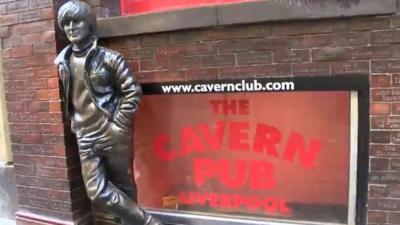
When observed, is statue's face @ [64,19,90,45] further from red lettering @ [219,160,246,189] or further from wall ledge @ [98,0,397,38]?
red lettering @ [219,160,246,189]

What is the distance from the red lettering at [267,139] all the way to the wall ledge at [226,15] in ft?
3.03

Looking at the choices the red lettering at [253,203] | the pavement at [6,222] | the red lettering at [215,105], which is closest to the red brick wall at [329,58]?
the red lettering at [215,105]

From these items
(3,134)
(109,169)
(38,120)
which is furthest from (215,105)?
(3,134)

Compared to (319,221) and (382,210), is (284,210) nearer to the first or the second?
(319,221)

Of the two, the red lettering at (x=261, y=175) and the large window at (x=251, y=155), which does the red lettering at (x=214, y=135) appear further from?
the red lettering at (x=261, y=175)

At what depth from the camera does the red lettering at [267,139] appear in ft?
11.6

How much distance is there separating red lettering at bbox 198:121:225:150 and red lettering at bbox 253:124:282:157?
0.99 feet

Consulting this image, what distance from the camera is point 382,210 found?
3.00 meters

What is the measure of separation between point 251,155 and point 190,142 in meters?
0.57

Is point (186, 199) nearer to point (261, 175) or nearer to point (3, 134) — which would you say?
point (261, 175)

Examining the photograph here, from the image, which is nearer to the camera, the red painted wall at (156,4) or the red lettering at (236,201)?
the red painted wall at (156,4)

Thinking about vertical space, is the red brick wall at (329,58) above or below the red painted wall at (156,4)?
below

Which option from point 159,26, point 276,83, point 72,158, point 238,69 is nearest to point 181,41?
point 159,26

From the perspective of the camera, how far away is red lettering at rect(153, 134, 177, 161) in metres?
3.95
